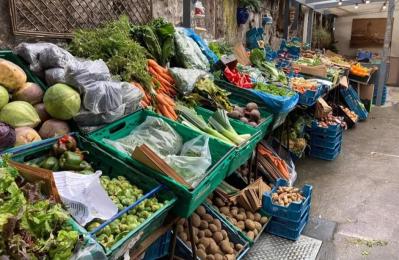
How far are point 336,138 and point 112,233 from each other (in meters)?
4.77

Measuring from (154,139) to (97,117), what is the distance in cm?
43

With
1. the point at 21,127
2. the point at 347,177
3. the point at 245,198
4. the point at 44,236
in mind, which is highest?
the point at 21,127

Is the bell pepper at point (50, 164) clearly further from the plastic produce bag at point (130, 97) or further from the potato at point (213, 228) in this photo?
the potato at point (213, 228)

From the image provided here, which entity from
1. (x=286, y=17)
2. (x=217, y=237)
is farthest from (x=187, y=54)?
(x=286, y=17)

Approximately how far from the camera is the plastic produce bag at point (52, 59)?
261 centimetres

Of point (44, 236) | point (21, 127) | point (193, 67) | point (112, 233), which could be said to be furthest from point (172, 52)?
point (44, 236)

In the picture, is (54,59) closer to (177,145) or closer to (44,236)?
(177,145)

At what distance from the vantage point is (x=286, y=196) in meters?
3.53

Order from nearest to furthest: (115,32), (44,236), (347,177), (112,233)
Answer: (44,236) → (112,233) → (115,32) → (347,177)

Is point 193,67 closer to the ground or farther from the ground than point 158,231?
farther from the ground

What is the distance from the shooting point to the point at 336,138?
5.73 m

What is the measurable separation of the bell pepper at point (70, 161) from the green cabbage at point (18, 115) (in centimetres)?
35

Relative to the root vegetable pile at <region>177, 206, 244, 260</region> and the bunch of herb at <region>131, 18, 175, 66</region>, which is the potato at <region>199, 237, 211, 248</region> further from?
the bunch of herb at <region>131, 18, 175, 66</region>

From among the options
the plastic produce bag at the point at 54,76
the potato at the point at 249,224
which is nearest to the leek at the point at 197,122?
the potato at the point at 249,224
